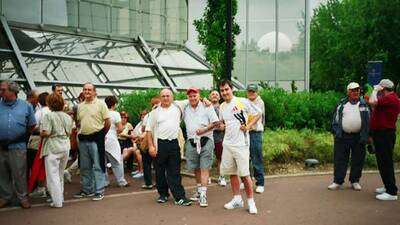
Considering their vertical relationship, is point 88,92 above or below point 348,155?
above

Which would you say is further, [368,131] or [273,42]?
[273,42]

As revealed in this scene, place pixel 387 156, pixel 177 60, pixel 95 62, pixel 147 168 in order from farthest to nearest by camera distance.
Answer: pixel 177 60, pixel 95 62, pixel 147 168, pixel 387 156

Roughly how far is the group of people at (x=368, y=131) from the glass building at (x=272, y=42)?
12158 millimetres

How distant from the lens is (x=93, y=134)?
9.21 meters

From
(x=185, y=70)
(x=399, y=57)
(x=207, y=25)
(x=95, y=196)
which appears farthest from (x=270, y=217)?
(x=399, y=57)

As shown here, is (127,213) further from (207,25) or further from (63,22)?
(63,22)

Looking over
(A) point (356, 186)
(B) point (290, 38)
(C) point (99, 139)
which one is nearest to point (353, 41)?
(B) point (290, 38)

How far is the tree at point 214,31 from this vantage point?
1456cm

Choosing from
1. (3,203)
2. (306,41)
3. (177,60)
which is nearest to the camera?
(3,203)

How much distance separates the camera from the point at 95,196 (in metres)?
9.27

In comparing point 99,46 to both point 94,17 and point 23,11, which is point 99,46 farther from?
point 23,11

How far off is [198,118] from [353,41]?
29903mm

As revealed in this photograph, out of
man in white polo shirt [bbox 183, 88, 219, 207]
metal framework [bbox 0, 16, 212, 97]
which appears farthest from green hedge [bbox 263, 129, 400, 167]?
metal framework [bbox 0, 16, 212, 97]

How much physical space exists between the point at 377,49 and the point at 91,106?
28.7 meters
